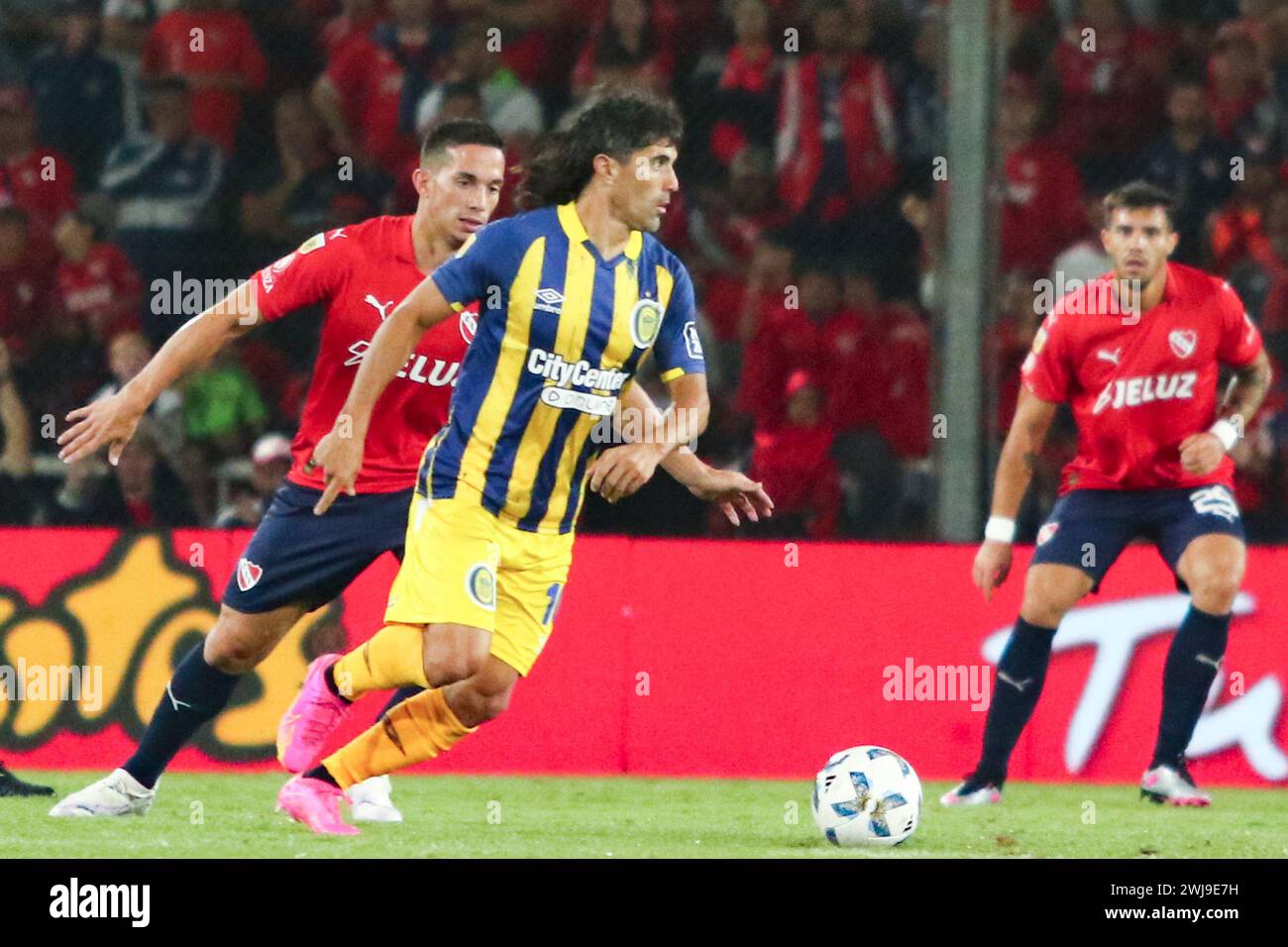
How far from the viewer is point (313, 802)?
18.8 feet

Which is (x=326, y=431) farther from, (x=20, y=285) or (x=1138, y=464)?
(x=20, y=285)

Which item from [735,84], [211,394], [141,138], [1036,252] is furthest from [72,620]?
[1036,252]

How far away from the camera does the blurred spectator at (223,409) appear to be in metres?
9.35

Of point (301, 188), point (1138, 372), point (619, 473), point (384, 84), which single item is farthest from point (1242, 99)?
point (619, 473)

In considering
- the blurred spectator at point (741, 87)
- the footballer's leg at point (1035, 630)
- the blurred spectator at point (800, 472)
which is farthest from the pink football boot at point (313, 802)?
the blurred spectator at point (741, 87)

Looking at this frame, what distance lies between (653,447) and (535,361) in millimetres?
385

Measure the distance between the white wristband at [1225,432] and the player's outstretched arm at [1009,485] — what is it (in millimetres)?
537

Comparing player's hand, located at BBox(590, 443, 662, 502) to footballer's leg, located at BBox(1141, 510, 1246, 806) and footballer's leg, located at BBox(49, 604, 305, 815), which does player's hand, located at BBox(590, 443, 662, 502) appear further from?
footballer's leg, located at BBox(1141, 510, 1246, 806)

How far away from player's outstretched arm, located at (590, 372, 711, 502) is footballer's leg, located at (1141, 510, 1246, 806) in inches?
90.2

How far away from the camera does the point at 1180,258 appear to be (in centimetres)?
998

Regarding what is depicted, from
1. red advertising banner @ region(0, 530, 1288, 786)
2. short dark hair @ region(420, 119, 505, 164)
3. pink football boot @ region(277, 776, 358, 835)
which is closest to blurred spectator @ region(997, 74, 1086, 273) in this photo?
red advertising banner @ region(0, 530, 1288, 786)

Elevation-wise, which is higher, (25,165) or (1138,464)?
(25,165)

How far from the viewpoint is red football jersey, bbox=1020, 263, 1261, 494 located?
762cm

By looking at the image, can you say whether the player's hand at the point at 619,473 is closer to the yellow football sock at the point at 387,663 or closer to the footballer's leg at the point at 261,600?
the yellow football sock at the point at 387,663
